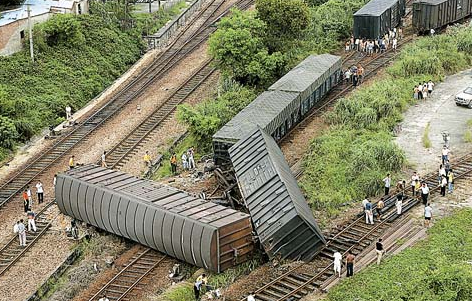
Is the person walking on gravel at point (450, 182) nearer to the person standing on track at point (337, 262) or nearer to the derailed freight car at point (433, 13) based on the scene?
the person standing on track at point (337, 262)

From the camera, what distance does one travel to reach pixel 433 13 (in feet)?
192

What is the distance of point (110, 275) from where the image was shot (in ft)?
111

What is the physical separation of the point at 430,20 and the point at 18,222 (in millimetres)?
34728

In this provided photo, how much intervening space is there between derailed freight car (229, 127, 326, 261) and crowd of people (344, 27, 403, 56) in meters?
21.5

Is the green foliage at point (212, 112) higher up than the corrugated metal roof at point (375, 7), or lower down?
lower down

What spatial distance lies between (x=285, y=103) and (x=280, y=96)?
1039 millimetres

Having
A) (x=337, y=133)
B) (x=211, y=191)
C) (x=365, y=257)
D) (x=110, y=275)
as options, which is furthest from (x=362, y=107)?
(x=110, y=275)

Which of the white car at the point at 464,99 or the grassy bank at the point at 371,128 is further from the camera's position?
the white car at the point at 464,99

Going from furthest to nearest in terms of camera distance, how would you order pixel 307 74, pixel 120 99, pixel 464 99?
pixel 120 99 < pixel 307 74 < pixel 464 99

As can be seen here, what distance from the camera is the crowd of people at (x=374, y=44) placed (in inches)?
2229

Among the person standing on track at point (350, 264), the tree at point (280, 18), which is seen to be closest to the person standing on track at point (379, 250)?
Answer: the person standing on track at point (350, 264)

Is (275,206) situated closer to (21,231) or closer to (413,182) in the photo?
(413,182)

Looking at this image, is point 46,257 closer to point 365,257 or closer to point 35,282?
point 35,282

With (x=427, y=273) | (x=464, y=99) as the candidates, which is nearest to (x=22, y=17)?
(x=464, y=99)
